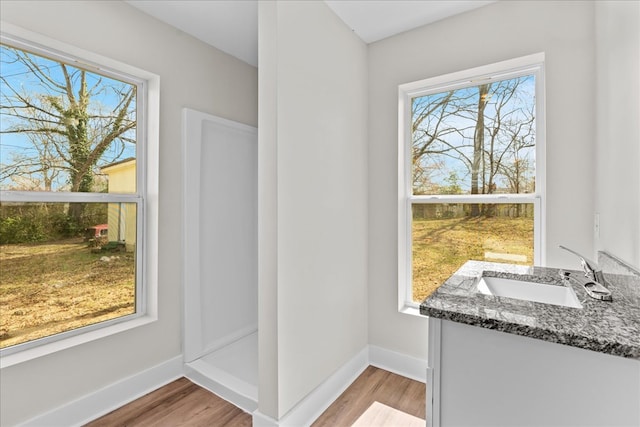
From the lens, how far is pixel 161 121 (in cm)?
220

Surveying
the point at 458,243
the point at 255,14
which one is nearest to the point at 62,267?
the point at 255,14

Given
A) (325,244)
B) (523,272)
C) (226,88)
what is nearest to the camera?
(523,272)

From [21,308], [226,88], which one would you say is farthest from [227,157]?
[21,308]

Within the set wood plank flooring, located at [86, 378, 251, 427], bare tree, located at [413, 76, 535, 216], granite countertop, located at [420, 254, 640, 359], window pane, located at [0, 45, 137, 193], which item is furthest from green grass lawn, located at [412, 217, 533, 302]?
window pane, located at [0, 45, 137, 193]

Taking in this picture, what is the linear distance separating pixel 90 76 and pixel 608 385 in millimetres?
2821

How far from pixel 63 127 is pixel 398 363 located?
2725 mm

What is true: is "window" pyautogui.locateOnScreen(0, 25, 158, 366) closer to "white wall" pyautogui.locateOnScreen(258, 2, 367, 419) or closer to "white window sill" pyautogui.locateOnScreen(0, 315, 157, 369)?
"white window sill" pyautogui.locateOnScreen(0, 315, 157, 369)

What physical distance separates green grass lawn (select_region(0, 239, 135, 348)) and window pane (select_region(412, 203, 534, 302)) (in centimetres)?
212

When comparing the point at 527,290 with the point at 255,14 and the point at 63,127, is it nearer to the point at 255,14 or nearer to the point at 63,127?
the point at 255,14

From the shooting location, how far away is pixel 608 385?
85cm

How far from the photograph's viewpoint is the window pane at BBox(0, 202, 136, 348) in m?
1.66

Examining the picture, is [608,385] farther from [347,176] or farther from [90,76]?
[90,76]

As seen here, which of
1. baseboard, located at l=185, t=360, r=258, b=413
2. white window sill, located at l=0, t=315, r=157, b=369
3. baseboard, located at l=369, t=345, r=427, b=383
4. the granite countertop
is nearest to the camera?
the granite countertop

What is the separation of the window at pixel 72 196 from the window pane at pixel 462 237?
6.41 feet
